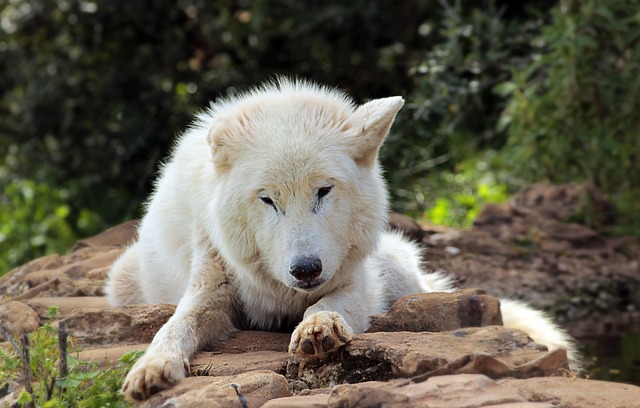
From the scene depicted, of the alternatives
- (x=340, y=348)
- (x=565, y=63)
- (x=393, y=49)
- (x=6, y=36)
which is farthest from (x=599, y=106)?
(x=6, y=36)

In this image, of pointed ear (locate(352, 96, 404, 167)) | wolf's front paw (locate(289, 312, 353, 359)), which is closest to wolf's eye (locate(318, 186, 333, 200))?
pointed ear (locate(352, 96, 404, 167))

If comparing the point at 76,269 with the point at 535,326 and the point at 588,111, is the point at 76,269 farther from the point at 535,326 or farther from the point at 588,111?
the point at 588,111

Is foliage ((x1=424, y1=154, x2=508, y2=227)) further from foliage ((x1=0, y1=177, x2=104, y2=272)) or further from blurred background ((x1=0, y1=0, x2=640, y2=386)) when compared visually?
foliage ((x1=0, y1=177, x2=104, y2=272))

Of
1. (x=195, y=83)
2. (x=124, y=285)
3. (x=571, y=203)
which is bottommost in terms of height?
(x=124, y=285)

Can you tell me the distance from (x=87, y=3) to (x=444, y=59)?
4301 millimetres

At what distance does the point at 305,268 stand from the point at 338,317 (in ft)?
0.87

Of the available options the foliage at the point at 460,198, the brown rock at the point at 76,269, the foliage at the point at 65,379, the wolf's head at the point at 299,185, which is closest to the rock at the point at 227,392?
the foliage at the point at 65,379

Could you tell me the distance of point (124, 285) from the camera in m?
Answer: 5.84

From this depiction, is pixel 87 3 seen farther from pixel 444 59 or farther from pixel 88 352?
pixel 88 352

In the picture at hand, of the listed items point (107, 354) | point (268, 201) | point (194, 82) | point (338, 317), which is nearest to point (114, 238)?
point (107, 354)

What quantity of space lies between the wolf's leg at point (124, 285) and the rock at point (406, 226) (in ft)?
7.72

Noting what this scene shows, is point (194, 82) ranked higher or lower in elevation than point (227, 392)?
higher

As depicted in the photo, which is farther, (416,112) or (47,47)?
(47,47)

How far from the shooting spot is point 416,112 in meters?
9.35
